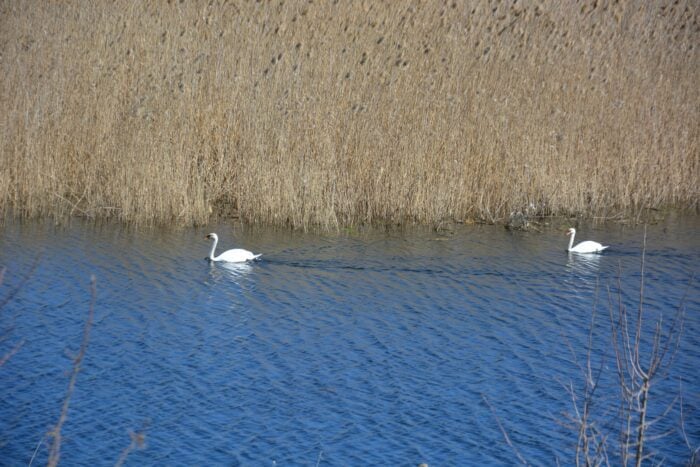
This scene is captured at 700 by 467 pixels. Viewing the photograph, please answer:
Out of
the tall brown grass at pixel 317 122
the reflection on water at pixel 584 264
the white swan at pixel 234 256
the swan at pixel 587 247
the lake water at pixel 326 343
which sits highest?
the tall brown grass at pixel 317 122

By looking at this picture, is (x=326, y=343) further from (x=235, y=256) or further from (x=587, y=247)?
A: (x=587, y=247)

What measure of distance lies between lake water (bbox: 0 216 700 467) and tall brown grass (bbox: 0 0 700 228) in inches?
18.6

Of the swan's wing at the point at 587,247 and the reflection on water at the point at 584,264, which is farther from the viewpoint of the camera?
the swan's wing at the point at 587,247

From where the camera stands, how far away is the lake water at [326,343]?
18.1 ft

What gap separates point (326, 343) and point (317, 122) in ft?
13.4

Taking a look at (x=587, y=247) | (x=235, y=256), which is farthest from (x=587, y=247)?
(x=235, y=256)

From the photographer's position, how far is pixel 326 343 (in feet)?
23.7

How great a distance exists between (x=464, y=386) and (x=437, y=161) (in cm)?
489

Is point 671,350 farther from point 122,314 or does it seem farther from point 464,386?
point 122,314

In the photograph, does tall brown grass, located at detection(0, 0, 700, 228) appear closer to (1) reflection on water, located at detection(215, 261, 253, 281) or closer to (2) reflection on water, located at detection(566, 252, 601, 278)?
(1) reflection on water, located at detection(215, 261, 253, 281)

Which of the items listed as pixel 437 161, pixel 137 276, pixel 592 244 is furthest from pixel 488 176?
pixel 137 276

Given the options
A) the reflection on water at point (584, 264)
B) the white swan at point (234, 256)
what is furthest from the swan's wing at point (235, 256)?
the reflection on water at point (584, 264)

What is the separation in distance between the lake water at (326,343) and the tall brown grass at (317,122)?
47cm

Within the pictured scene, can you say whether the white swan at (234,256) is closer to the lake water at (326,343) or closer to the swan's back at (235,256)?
the swan's back at (235,256)
